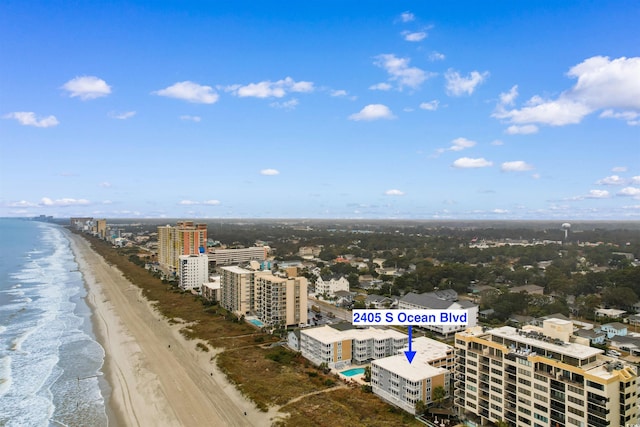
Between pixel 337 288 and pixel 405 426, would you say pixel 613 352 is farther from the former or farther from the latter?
pixel 337 288

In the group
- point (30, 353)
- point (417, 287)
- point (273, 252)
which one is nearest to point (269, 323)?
point (30, 353)

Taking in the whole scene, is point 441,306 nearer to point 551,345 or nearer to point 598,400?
point 551,345

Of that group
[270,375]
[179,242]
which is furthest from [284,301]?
[179,242]

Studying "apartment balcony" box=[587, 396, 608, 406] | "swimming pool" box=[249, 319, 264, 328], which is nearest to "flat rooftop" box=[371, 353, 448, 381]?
"apartment balcony" box=[587, 396, 608, 406]

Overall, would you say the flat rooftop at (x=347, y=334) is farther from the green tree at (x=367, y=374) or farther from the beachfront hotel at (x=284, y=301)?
the beachfront hotel at (x=284, y=301)

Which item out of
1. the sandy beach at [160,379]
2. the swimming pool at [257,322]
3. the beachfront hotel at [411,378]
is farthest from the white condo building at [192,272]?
the beachfront hotel at [411,378]
